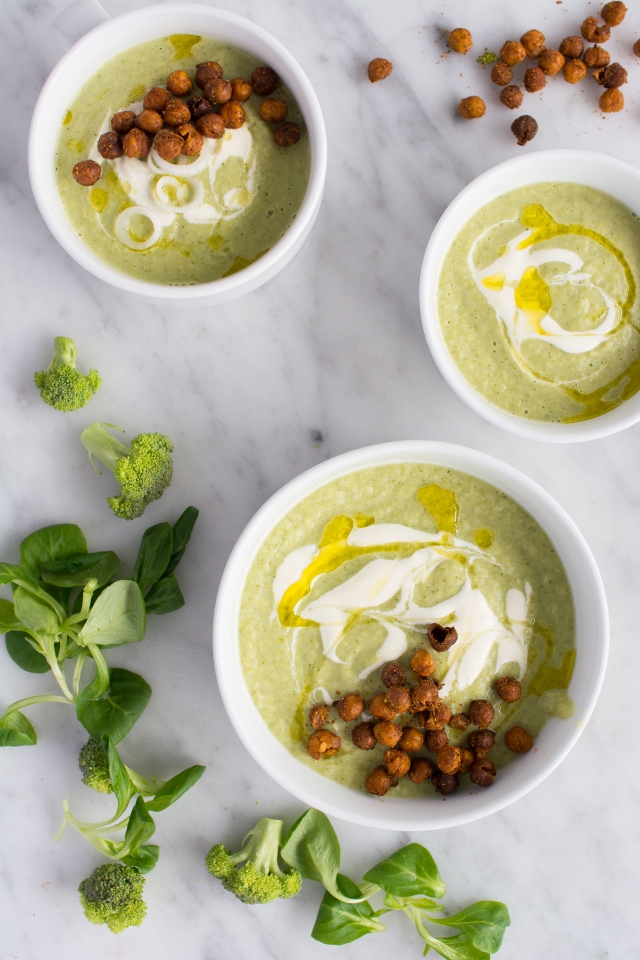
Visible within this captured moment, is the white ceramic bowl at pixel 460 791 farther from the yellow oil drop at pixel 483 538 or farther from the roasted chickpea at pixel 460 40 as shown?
the roasted chickpea at pixel 460 40

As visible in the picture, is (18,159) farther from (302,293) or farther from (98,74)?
(302,293)

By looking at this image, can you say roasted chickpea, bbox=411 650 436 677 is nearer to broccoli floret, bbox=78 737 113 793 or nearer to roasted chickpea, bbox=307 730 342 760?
roasted chickpea, bbox=307 730 342 760

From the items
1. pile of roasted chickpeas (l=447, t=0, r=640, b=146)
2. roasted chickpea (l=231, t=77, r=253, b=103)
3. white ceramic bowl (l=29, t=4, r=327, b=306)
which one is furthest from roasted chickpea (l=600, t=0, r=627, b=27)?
roasted chickpea (l=231, t=77, r=253, b=103)

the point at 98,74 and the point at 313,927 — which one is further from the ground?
the point at 98,74

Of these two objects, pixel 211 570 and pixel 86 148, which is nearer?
pixel 86 148

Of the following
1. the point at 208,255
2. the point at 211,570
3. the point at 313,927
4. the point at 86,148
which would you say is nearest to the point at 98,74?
the point at 86,148

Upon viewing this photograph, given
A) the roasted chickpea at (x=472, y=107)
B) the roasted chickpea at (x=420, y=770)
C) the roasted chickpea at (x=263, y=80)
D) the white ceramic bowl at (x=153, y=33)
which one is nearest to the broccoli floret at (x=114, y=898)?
the roasted chickpea at (x=420, y=770)

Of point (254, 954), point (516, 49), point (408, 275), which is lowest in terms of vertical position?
point (254, 954)
